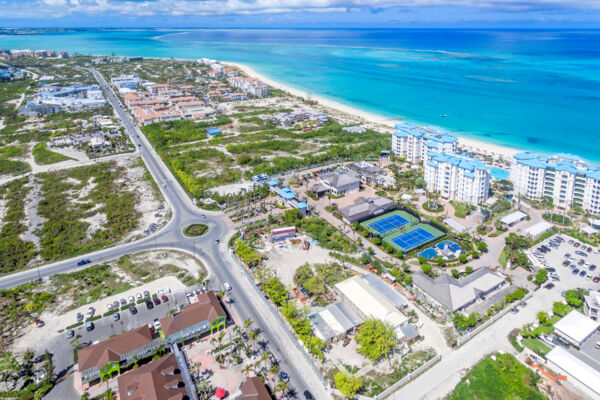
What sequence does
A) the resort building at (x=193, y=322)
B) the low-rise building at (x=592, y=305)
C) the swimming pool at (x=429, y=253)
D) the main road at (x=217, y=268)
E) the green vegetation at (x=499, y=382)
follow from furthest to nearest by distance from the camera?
the swimming pool at (x=429, y=253) → the low-rise building at (x=592, y=305) → the resort building at (x=193, y=322) → the main road at (x=217, y=268) → the green vegetation at (x=499, y=382)

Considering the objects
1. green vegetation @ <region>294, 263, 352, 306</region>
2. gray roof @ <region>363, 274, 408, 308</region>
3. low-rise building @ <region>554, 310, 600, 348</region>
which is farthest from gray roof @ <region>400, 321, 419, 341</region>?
low-rise building @ <region>554, 310, 600, 348</region>

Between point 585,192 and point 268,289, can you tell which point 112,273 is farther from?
point 585,192

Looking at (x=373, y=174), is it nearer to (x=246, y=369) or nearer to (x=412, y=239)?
(x=412, y=239)

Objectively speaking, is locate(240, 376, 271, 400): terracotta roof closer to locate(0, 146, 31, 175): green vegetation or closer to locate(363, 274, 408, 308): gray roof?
locate(363, 274, 408, 308): gray roof

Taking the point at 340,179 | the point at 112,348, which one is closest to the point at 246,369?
the point at 112,348

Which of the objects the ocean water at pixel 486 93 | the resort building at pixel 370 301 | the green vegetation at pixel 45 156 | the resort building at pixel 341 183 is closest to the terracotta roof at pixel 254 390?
the resort building at pixel 370 301

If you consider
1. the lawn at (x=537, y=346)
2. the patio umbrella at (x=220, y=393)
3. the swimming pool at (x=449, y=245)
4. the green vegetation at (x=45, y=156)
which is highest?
the green vegetation at (x=45, y=156)

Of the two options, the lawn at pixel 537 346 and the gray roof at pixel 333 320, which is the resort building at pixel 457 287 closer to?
the lawn at pixel 537 346

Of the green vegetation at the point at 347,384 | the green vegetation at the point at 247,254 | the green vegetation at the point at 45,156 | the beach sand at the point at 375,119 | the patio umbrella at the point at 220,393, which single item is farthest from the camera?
the beach sand at the point at 375,119
